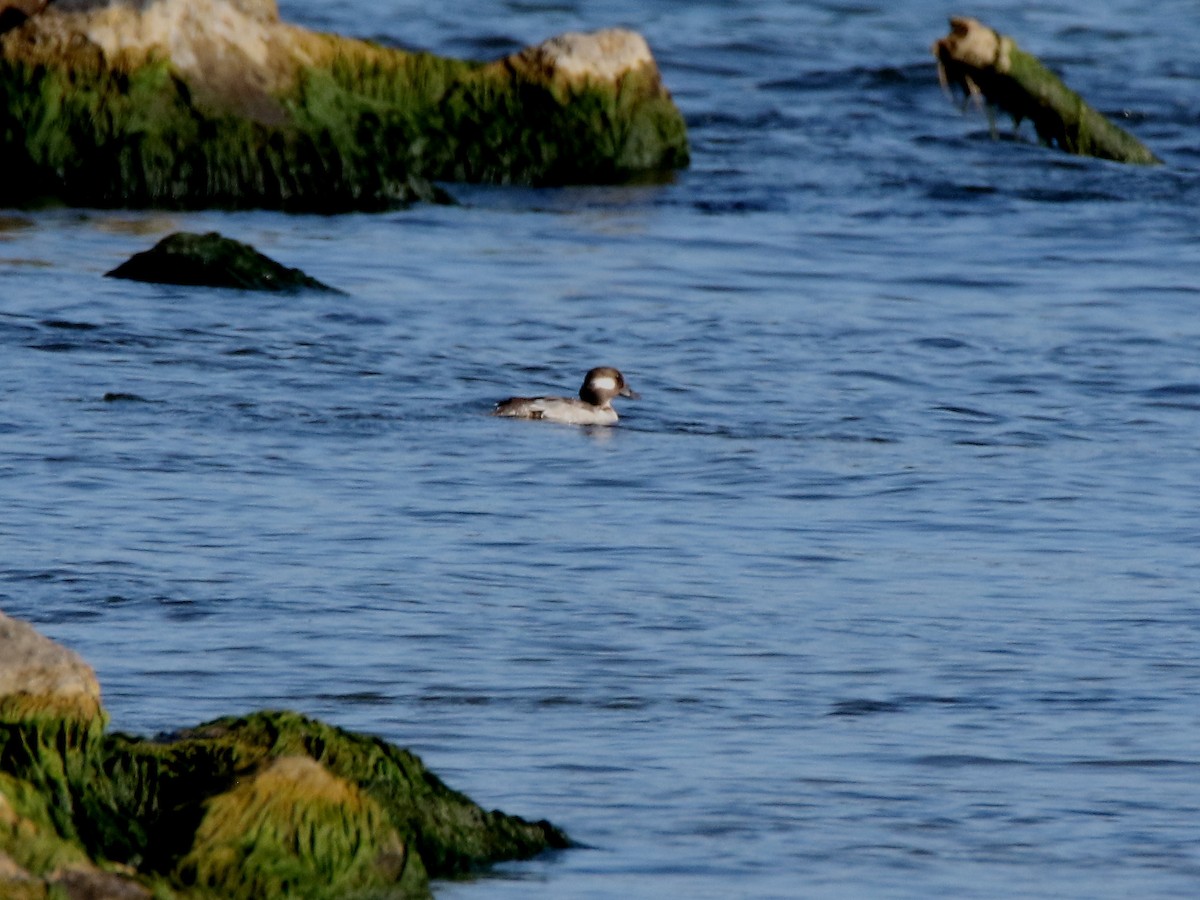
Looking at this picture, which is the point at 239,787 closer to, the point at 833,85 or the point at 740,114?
the point at 740,114

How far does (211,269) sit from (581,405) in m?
3.47

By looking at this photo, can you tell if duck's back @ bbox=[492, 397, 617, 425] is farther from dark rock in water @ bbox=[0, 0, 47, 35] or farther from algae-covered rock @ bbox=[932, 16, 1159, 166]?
dark rock in water @ bbox=[0, 0, 47, 35]

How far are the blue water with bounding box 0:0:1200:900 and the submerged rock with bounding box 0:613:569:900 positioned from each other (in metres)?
0.23

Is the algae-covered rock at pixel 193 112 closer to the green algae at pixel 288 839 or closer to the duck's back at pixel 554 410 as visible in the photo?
the duck's back at pixel 554 410

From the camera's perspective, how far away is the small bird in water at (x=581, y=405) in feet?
36.0

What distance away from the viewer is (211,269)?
13.7 m

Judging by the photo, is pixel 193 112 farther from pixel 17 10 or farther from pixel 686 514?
pixel 686 514

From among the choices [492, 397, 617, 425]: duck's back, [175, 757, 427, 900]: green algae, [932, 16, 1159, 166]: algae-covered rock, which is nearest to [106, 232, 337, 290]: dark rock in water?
[492, 397, 617, 425]: duck's back

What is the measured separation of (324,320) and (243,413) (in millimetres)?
2410

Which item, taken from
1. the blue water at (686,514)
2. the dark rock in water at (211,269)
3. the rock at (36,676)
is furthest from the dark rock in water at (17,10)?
the rock at (36,676)

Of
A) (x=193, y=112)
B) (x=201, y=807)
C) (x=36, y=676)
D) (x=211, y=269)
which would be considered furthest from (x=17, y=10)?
(x=201, y=807)

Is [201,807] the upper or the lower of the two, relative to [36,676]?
lower

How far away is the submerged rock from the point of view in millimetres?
4523

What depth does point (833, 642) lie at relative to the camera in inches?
279
